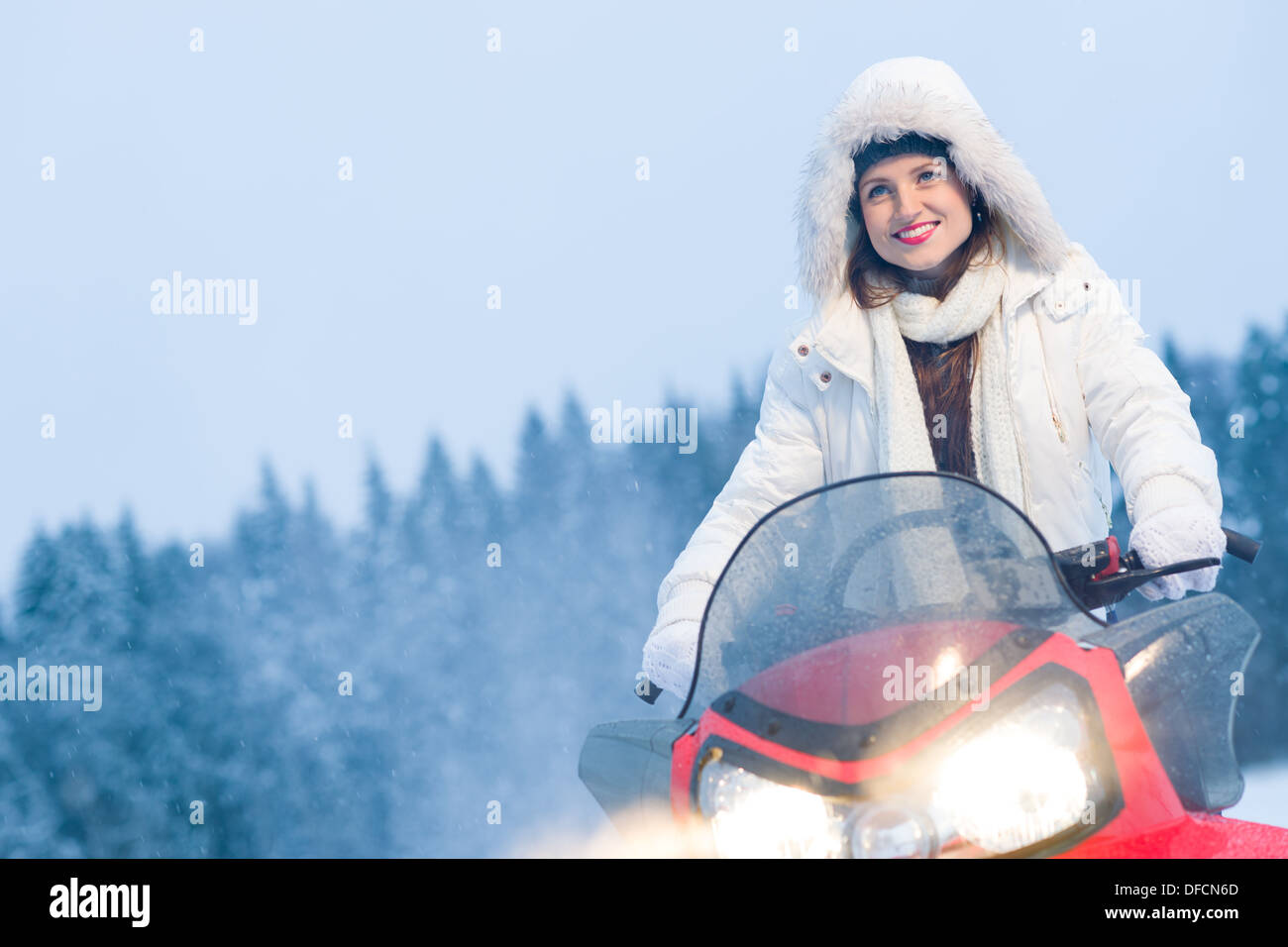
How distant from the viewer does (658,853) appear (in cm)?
124

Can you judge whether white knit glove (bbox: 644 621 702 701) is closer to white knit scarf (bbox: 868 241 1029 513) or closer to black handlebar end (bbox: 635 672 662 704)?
black handlebar end (bbox: 635 672 662 704)

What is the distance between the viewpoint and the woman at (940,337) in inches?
83.9

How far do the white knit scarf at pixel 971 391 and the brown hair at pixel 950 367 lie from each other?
2cm

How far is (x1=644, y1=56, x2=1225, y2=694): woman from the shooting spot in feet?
6.99

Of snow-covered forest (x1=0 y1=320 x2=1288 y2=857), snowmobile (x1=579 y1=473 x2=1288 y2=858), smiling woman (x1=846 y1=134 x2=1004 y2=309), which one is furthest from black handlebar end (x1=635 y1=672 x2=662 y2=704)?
snow-covered forest (x1=0 y1=320 x2=1288 y2=857)

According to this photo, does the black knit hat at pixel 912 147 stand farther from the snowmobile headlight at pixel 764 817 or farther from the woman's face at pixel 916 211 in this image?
the snowmobile headlight at pixel 764 817

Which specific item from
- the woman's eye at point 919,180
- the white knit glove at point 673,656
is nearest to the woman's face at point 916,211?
the woman's eye at point 919,180

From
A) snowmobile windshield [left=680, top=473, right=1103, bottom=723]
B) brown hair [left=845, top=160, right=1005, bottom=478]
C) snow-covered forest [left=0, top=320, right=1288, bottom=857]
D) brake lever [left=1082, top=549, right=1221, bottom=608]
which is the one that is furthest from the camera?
snow-covered forest [left=0, top=320, right=1288, bottom=857]

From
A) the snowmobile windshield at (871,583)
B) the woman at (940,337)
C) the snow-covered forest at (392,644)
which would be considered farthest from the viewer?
the snow-covered forest at (392,644)

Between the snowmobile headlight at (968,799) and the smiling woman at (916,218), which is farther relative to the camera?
the smiling woman at (916,218)

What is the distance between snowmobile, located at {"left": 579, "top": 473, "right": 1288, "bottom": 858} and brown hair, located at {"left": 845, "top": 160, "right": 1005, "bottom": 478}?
32.7 inches

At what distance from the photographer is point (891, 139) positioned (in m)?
2.32

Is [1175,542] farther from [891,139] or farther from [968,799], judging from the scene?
[891,139]

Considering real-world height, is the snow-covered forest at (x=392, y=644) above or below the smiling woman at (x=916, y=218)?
below
